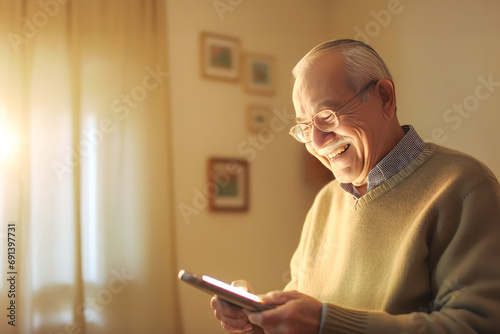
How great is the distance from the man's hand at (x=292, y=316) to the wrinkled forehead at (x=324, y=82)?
47 centimetres

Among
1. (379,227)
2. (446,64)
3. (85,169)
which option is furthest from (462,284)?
(85,169)

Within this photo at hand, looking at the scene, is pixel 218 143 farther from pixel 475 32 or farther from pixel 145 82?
pixel 475 32

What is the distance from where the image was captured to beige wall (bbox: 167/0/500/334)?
2.14m

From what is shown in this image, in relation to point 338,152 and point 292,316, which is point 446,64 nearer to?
point 338,152

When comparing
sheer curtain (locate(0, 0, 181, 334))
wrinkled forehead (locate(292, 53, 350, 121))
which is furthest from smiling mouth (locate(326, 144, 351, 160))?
sheer curtain (locate(0, 0, 181, 334))

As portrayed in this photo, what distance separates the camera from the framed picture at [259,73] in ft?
9.98

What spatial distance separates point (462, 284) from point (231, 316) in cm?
47

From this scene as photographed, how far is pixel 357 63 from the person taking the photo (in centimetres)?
106

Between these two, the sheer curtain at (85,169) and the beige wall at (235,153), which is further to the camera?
the beige wall at (235,153)

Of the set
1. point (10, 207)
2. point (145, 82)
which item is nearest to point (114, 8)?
point (145, 82)

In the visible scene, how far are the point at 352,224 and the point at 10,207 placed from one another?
1812mm

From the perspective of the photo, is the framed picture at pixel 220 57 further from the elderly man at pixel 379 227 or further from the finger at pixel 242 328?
the finger at pixel 242 328

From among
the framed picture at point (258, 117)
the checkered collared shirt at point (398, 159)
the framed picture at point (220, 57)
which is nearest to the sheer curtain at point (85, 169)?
the framed picture at point (220, 57)

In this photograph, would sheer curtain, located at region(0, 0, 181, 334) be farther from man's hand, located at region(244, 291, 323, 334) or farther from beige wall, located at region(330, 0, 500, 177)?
man's hand, located at region(244, 291, 323, 334)
